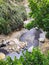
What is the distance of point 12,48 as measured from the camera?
35.8ft

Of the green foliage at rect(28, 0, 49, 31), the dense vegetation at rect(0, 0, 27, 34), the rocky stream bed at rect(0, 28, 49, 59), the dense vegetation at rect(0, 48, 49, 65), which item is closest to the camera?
the dense vegetation at rect(0, 48, 49, 65)

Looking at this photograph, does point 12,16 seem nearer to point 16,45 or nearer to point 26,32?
point 26,32

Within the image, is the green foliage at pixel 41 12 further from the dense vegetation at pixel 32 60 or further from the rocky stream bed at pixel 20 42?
the dense vegetation at pixel 32 60

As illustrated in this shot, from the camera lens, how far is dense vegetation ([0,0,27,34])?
12.5 meters

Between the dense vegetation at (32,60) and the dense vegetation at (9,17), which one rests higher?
the dense vegetation at (32,60)

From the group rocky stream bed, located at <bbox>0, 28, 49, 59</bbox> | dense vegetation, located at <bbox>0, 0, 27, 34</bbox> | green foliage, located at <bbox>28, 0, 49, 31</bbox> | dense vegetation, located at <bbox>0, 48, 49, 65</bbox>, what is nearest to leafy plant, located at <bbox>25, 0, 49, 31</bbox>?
green foliage, located at <bbox>28, 0, 49, 31</bbox>

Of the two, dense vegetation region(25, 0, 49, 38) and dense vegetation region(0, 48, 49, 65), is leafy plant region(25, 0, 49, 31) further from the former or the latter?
dense vegetation region(0, 48, 49, 65)

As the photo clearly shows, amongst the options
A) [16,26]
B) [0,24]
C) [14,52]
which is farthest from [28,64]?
[16,26]

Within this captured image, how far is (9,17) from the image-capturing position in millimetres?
13148

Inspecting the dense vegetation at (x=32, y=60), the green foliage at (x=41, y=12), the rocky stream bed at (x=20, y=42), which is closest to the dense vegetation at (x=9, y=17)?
the rocky stream bed at (x=20, y=42)

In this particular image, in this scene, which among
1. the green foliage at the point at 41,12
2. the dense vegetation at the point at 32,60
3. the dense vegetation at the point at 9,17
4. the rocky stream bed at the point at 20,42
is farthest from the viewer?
the dense vegetation at the point at 9,17

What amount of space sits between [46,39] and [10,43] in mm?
1909

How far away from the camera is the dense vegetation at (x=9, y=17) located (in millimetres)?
12477

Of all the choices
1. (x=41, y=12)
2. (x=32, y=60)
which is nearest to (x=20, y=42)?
(x=41, y=12)
